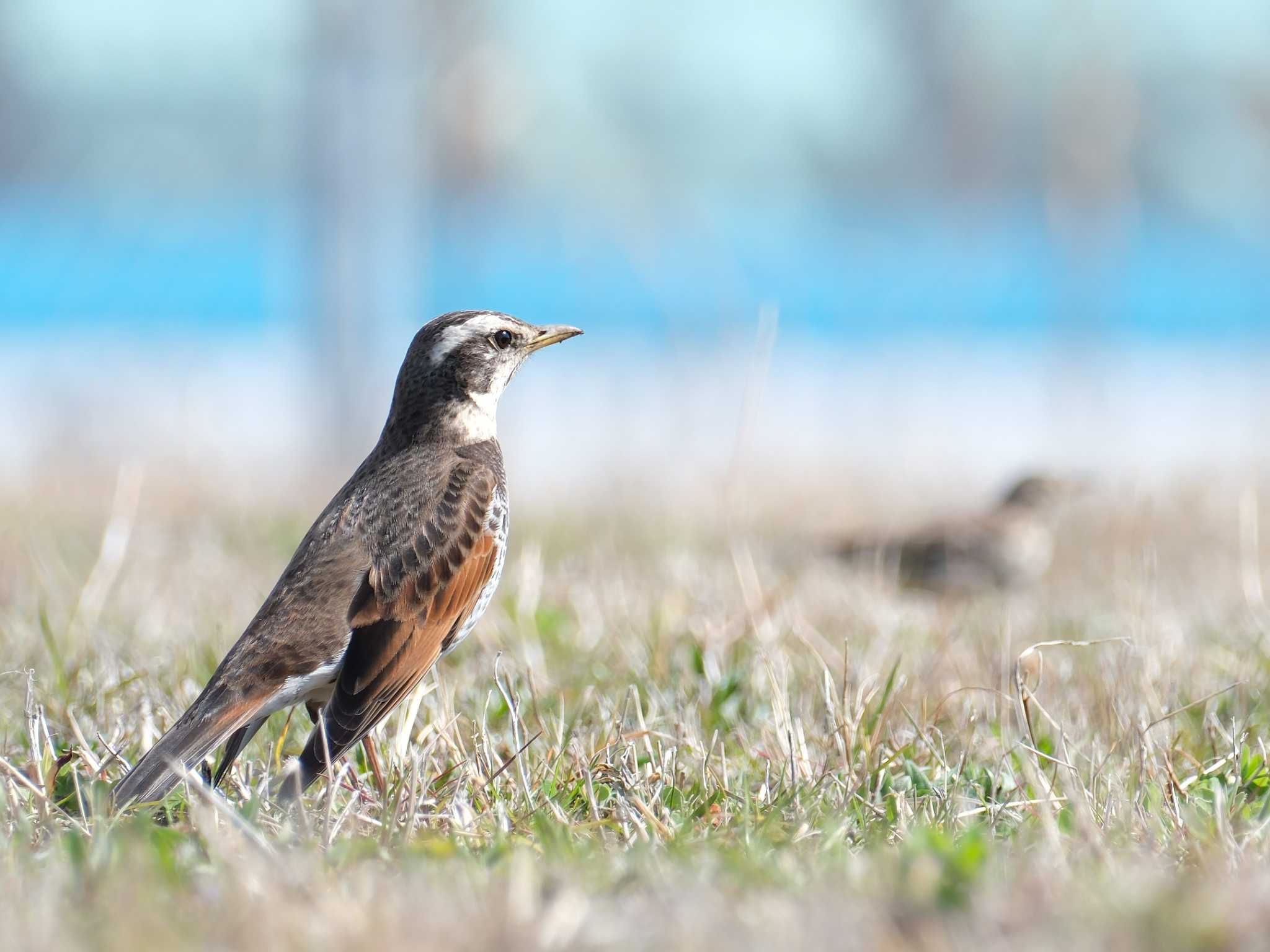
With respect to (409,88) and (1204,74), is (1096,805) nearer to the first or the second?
(409,88)

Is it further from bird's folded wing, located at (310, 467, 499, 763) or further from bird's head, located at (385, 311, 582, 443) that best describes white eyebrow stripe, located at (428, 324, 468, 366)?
bird's folded wing, located at (310, 467, 499, 763)

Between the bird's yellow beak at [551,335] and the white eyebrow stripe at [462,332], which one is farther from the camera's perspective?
the bird's yellow beak at [551,335]

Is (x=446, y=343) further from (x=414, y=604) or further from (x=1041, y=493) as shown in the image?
(x=1041, y=493)

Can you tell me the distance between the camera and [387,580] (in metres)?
3.61

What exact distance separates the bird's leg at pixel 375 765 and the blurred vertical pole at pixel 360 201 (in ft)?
31.9

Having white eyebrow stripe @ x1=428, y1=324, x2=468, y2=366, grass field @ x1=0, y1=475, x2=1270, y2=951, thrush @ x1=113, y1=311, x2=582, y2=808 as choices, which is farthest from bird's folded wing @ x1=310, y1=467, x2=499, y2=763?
white eyebrow stripe @ x1=428, y1=324, x2=468, y2=366

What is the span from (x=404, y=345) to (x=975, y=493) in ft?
26.0

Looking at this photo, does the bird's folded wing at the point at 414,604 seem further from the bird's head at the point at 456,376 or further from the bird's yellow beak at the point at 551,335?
the bird's yellow beak at the point at 551,335

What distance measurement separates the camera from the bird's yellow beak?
4379mm

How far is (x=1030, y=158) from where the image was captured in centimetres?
2992

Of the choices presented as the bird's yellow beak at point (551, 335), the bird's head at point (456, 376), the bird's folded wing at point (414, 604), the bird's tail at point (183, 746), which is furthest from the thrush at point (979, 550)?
the bird's tail at point (183, 746)

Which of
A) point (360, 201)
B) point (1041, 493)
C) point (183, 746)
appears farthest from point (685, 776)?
point (360, 201)

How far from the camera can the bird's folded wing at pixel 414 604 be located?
10.8ft

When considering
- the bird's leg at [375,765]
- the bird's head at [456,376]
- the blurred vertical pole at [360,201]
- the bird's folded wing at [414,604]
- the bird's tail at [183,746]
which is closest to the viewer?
the bird's tail at [183,746]
